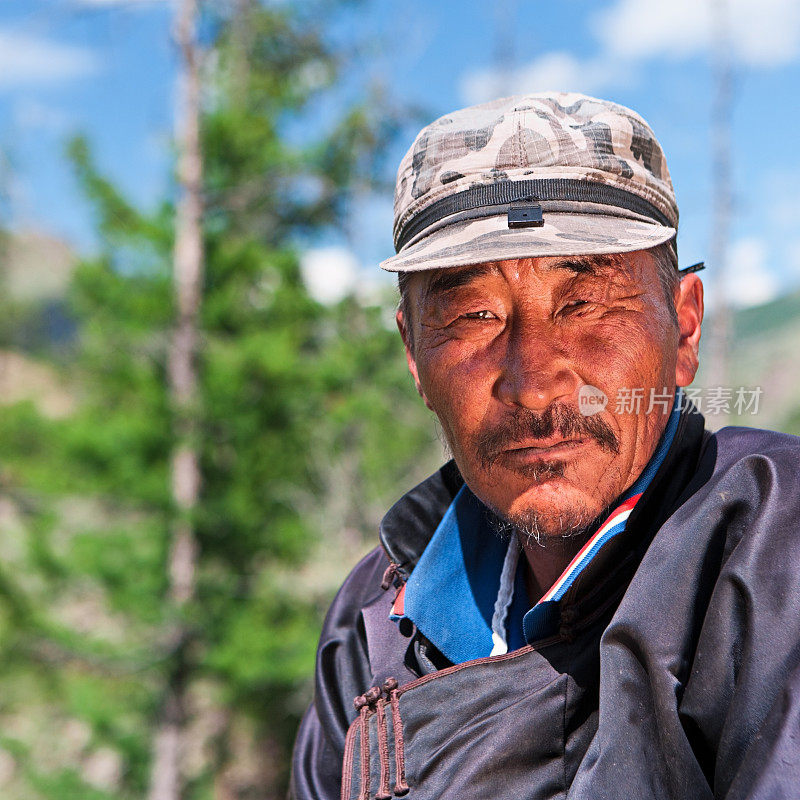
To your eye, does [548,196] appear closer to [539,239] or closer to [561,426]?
[539,239]

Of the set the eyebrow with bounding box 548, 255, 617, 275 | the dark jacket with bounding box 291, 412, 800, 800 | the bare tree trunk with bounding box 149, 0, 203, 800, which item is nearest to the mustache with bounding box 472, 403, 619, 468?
the dark jacket with bounding box 291, 412, 800, 800

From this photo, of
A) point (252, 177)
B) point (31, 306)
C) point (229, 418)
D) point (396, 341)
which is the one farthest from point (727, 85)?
point (31, 306)

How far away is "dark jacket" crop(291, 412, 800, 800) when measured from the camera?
86 centimetres

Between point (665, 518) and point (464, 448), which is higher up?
point (464, 448)

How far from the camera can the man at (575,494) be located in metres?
0.92

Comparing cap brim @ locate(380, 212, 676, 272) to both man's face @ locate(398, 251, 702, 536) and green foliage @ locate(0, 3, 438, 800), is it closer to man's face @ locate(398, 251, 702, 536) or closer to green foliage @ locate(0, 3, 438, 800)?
man's face @ locate(398, 251, 702, 536)

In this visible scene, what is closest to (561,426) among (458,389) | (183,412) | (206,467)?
(458,389)

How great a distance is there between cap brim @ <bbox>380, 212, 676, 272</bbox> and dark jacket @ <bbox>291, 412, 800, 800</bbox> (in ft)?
1.03

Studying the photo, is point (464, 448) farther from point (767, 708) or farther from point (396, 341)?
point (396, 341)

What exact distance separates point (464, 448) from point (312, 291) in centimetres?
1073

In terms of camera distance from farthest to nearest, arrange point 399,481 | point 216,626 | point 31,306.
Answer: point 31,306 < point 399,481 < point 216,626

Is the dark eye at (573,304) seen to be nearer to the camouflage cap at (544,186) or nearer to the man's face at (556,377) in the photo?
the man's face at (556,377)

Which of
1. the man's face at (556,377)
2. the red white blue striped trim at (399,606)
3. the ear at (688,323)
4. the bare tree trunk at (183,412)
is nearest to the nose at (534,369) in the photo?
the man's face at (556,377)

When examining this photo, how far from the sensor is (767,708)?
2.74ft
